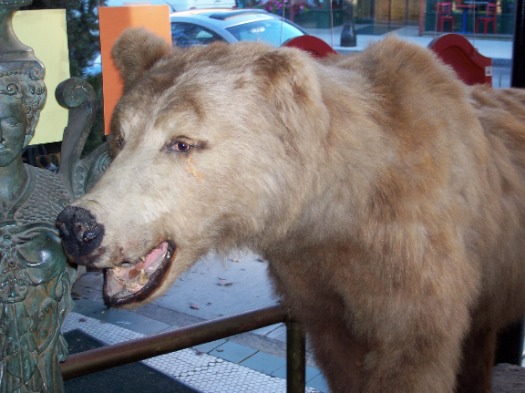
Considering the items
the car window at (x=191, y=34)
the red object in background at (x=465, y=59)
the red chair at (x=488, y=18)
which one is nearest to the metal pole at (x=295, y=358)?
the car window at (x=191, y=34)

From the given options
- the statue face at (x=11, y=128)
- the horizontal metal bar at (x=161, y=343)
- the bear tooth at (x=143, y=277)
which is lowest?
the horizontal metal bar at (x=161, y=343)

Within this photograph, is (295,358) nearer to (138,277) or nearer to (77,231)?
(138,277)

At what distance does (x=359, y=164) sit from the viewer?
6.71 feet

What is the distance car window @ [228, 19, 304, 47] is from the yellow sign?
2.06 meters

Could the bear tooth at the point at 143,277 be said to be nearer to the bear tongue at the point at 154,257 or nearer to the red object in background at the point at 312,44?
the bear tongue at the point at 154,257

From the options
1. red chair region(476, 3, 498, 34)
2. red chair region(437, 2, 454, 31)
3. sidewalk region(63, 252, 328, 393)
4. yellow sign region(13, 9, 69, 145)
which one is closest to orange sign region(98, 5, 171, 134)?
yellow sign region(13, 9, 69, 145)

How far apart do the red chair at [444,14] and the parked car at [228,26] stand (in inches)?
39.5

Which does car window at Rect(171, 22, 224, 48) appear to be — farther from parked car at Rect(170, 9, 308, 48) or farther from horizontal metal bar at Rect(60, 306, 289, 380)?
horizontal metal bar at Rect(60, 306, 289, 380)

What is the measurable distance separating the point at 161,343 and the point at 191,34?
242 cm

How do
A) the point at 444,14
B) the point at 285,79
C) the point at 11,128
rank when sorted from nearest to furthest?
the point at 11,128 < the point at 285,79 < the point at 444,14

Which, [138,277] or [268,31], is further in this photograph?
[268,31]

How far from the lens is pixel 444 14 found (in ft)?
15.0

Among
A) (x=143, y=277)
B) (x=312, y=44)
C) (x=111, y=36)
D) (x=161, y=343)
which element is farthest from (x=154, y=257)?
(x=312, y=44)

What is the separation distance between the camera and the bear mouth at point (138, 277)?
1.75 m
